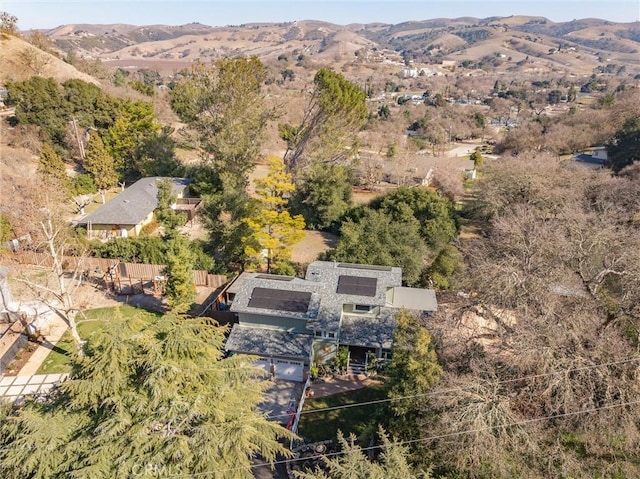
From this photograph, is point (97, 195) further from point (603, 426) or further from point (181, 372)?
point (603, 426)

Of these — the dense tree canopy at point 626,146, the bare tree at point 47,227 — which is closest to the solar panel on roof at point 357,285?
the bare tree at point 47,227

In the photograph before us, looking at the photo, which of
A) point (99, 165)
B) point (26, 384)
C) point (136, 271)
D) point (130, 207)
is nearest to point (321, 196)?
point (130, 207)

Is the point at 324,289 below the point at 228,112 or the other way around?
below

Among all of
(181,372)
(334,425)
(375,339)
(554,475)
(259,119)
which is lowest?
(334,425)

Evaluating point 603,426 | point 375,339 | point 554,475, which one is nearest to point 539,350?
point 603,426

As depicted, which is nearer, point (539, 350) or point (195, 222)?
point (539, 350)

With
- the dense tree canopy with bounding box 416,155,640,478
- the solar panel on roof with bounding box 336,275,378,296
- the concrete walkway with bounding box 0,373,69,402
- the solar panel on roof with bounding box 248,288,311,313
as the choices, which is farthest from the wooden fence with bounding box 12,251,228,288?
the dense tree canopy with bounding box 416,155,640,478

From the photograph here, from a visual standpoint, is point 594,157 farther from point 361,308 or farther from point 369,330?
point 369,330
